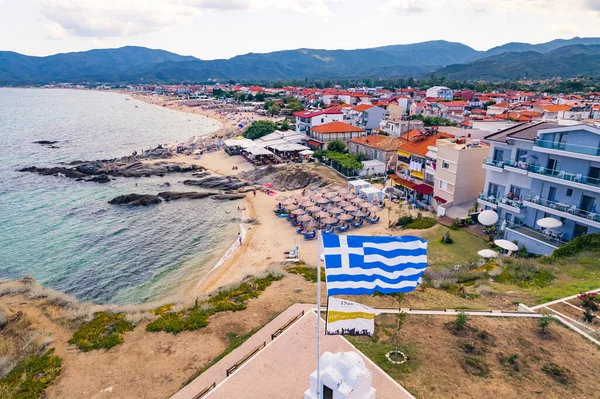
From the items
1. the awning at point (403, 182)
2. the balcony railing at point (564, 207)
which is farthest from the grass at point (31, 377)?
the awning at point (403, 182)

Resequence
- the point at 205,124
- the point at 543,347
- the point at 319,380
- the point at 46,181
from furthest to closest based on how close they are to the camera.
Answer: the point at 205,124 → the point at 46,181 → the point at 543,347 → the point at 319,380

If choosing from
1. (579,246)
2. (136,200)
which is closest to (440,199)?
(579,246)

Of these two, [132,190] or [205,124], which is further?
[205,124]

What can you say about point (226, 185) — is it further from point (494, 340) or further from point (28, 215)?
point (494, 340)

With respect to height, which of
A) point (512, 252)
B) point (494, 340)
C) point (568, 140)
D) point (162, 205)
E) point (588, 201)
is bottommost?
point (162, 205)

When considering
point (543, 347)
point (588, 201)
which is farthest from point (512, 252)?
point (543, 347)

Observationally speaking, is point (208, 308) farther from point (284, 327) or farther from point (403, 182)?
point (403, 182)
